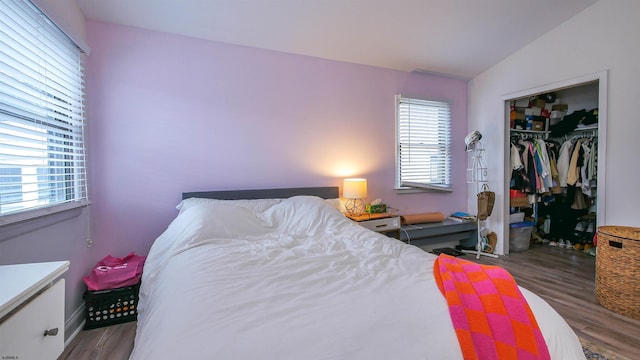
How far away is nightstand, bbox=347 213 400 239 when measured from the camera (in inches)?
120

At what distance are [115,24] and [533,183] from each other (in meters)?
5.02

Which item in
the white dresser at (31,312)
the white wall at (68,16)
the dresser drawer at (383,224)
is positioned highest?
the white wall at (68,16)

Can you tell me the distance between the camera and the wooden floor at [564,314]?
179 centimetres

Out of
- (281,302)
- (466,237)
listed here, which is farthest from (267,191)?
(466,237)

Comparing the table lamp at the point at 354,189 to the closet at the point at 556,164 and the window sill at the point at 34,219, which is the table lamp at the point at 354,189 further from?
the window sill at the point at 34,219

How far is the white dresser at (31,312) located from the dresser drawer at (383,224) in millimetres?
2503

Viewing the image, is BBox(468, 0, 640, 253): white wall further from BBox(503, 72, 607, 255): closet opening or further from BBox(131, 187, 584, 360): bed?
BBox(131, 187, 584, 360): bed

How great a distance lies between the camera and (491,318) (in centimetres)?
98

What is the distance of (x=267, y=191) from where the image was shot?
2.90 m

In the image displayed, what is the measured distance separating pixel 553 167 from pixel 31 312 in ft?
16.8

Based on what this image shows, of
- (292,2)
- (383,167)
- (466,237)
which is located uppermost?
(292,2)

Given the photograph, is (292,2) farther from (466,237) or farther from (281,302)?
(466,237)

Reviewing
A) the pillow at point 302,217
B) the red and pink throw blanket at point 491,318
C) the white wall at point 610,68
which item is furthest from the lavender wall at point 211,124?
the red and pink throw blanket at point 491,318

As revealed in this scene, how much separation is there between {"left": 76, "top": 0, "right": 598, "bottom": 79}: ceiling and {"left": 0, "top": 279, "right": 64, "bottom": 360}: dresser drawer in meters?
2.32
